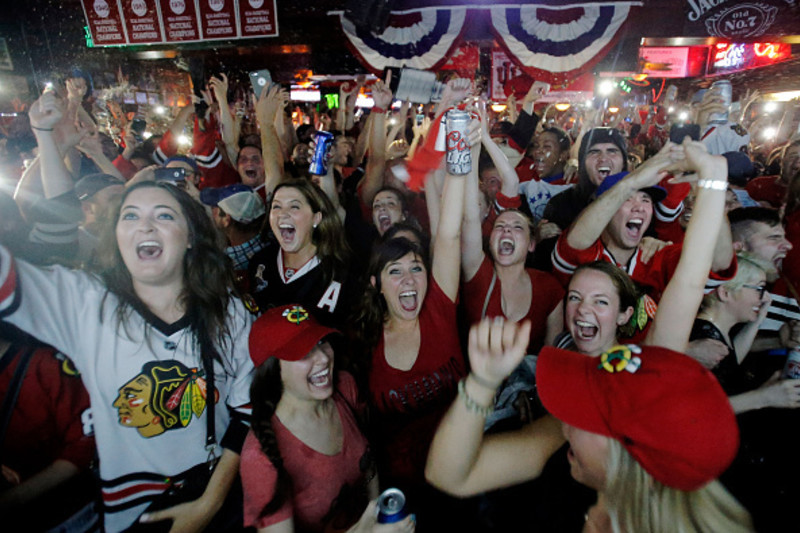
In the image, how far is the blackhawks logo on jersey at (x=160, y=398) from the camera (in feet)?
5.17

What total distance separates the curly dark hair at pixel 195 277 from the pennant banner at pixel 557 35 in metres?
4.29

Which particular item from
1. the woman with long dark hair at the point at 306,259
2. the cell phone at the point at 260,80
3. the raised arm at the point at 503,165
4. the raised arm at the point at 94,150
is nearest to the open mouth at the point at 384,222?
the woman with long dark hair at the point at 306,259

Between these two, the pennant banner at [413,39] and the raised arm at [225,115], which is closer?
the raised arm at [225,115]

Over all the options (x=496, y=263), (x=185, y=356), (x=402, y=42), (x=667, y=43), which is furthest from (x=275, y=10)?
(x=667, y=43)

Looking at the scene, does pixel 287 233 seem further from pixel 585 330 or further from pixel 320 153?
pixel 585 330

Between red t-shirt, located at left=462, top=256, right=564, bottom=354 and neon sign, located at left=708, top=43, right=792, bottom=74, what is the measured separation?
13.8 meters

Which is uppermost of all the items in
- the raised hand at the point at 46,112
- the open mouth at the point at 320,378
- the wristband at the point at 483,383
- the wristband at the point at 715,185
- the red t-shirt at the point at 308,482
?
the raised hand at the point at 46,112

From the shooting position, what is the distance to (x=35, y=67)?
480 centimetres

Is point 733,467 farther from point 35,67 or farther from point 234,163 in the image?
point 35,67

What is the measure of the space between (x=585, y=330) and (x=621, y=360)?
2.96 feet

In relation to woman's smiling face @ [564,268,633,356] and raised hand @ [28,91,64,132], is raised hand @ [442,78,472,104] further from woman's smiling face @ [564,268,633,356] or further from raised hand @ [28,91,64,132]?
raised hand @ [28,91,64,132]

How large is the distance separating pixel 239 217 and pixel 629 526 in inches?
130

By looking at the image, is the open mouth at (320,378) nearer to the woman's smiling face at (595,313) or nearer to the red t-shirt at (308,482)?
the red t-shirt at (308,482)

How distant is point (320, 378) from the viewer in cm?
189
